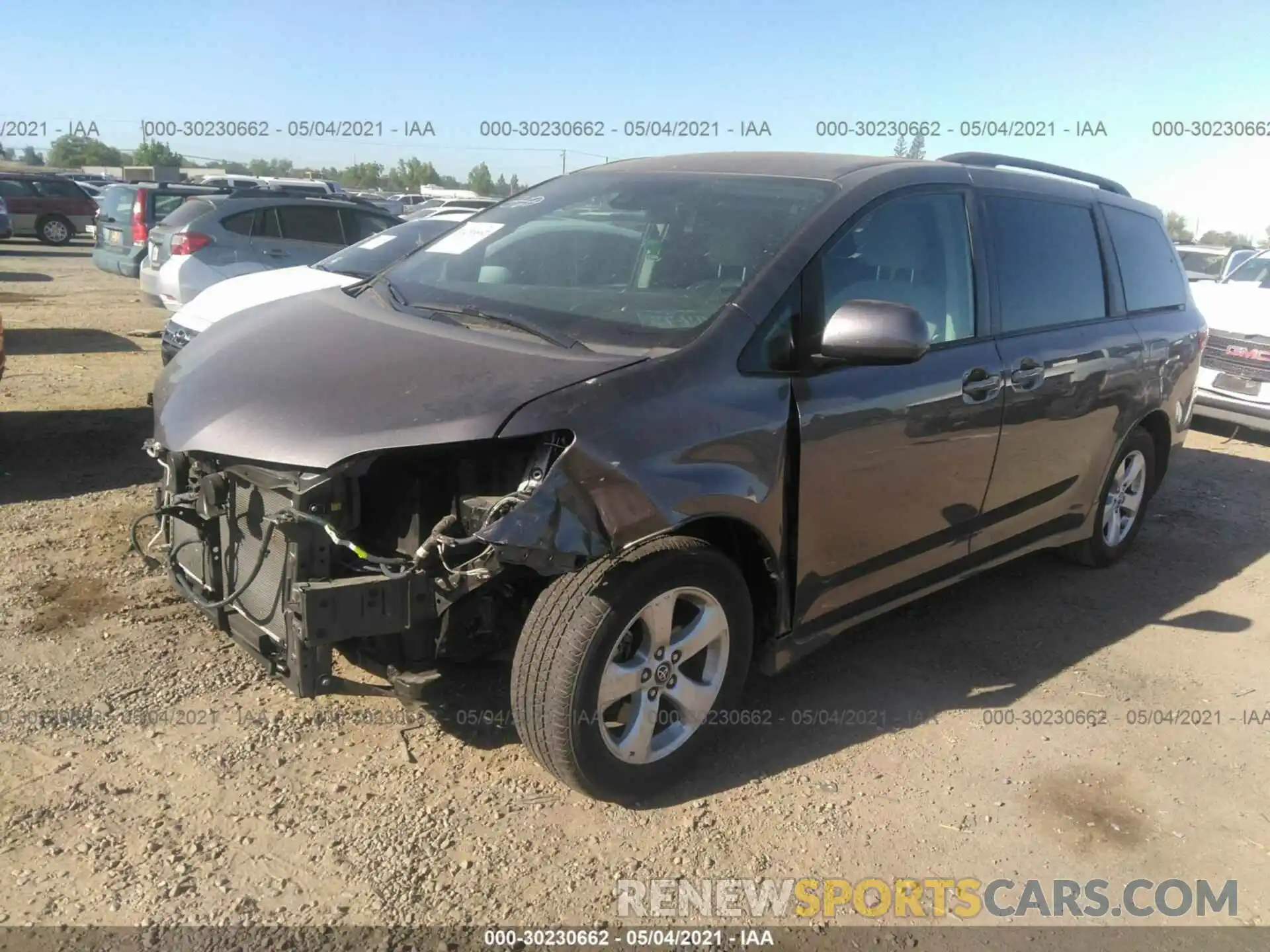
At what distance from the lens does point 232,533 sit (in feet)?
9.87

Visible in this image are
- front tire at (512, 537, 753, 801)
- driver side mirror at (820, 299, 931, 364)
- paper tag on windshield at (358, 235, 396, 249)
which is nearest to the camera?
front tire at (512, 537, 753, 801)

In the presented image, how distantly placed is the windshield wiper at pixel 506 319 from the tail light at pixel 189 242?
702 cm

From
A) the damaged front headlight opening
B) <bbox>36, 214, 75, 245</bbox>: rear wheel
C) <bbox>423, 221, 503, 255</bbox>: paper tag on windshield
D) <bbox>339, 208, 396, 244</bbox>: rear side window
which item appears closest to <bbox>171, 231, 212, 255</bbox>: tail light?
<bbox>339, 208, 396, 244</bbox>: rear side window

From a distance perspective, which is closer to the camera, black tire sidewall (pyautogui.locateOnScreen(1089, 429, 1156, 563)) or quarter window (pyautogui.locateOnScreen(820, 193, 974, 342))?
quarter window (pyautogui.locateOnScreen(820, 193, 974, 342))

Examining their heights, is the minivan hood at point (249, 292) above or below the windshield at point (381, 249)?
below

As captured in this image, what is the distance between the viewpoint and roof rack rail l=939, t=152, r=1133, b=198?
423 centimetres

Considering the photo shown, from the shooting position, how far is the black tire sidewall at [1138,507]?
492 cm

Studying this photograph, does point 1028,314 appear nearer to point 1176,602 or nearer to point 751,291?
point 751,291

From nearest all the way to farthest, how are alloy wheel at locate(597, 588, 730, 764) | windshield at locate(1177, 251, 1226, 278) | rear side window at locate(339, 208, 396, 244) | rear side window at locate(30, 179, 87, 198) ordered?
alloy wheel at locate(597, 588, 730, 764)
rear side window at locate(339, 208, 396, 244)
windshield at locate(1177, 251, 1226, 278)
rear side window at locate(30, 179, 87, 198)

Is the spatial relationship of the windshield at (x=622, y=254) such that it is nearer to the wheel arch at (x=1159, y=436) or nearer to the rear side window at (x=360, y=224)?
the wheel arch at (x=1159, y=436)

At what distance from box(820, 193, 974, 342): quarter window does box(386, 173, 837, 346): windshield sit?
19cm

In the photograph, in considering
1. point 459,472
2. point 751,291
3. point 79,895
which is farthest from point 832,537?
point 79,895

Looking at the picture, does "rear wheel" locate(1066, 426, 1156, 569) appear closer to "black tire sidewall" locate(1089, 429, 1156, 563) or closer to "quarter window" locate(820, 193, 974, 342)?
"black tire sidewall" locate(1089, 429, 1156, 563)

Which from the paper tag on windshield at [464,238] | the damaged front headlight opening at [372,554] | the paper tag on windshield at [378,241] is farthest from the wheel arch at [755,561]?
the paper tag on windshield at [378,241]
